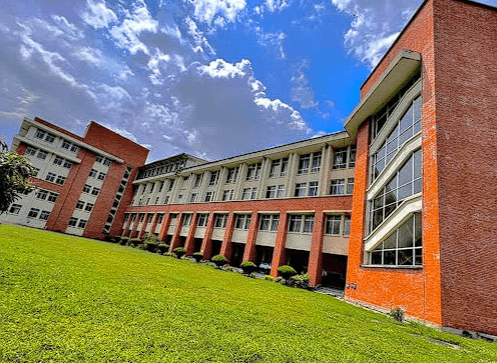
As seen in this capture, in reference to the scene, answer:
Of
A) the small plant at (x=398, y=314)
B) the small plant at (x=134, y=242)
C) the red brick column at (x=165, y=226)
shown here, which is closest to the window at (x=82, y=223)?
the small plant at (x=134, y=242)

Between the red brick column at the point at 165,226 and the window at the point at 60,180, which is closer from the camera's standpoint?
the red brick column at the point at 165,226

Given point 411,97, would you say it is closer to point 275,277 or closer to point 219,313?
point 219,313

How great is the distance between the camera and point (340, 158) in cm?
2431

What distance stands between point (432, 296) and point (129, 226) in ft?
151

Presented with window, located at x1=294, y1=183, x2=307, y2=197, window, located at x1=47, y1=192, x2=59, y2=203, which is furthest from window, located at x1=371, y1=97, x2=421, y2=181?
window, located at x1=47, y1=192, x2=59, y2=203

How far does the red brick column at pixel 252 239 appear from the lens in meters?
25.4

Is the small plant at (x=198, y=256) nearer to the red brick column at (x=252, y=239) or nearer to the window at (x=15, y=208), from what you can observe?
the red brick column at (x=252, y=239)

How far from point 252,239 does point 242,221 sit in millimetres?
3382

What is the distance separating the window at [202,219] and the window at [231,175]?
17.7 ft

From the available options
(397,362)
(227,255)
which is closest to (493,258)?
(397,362)

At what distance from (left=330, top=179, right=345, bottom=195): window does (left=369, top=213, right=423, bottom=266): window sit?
9.66 metres

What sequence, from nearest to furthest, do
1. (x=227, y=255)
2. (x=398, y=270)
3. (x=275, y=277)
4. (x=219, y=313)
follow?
(x=219, y=313), (x=398, y=270), (x=275, y=277), (x=227, y=255)

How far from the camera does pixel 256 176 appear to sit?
31391mm

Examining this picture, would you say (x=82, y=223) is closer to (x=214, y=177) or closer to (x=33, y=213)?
(x=33, y=213)
